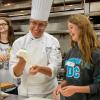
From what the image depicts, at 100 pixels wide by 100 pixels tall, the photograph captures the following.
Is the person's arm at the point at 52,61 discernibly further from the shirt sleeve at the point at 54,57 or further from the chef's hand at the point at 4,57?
the chef's hand at the point at 4,57

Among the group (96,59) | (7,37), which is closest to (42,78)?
(96,59)

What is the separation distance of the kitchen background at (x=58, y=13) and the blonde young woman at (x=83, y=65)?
148 cm

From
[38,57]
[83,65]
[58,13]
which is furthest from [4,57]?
[58,13]

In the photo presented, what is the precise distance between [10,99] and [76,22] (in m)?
0.73

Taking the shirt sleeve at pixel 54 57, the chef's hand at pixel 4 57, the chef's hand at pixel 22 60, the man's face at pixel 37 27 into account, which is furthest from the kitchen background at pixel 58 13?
the chef's hand at pixel 22 60

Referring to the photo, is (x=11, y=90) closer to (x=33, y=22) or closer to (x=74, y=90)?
(x=33, y=22)

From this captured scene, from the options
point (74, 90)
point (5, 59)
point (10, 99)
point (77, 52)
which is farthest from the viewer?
point (5, 59)

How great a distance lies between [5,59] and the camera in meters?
2.26

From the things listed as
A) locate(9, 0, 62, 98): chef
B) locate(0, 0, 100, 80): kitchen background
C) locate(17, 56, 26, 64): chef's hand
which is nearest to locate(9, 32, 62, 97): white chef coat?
locate(9, 0, 62, 98): chef

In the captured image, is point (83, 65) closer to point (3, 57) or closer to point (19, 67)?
point (19, 67)

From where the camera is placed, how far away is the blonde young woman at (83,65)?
136 cm

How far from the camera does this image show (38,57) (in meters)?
1.83

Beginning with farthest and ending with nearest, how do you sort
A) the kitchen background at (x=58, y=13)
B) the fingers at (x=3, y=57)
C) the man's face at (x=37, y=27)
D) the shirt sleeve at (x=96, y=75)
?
the kitchen background at (x=58, y=13) → the fingers at (x=3, y=57) → the man's face at (x=37, y=27) → the shirt sleeve at (x=96, y=75)

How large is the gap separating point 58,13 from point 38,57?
1.71 metres
